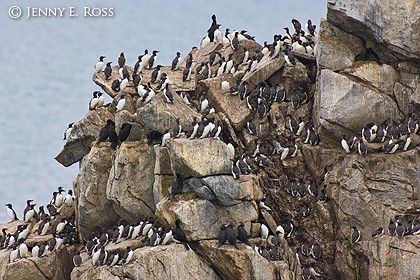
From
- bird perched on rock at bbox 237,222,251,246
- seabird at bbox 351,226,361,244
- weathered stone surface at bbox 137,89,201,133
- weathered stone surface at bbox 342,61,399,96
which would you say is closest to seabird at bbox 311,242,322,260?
seabird at bbox 351,226,361,244

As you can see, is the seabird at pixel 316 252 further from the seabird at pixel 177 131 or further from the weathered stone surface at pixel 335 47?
the weathered stone surface at pixel 335 47

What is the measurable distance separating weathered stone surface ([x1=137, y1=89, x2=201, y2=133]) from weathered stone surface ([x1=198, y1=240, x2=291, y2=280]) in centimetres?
474

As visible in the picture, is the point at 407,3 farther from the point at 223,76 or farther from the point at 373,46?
the point at 223,76

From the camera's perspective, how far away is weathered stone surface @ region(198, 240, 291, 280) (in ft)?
108

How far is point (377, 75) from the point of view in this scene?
36.8m

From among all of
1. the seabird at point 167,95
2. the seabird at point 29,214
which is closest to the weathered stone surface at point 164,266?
the seabird at point 167,95

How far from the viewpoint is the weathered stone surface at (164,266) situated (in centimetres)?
3300

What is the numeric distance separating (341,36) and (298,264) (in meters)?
7.77

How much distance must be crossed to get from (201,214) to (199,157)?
1.72m

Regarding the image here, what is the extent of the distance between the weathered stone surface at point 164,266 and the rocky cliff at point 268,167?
41mm

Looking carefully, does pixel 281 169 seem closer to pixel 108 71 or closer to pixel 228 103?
pixel 228 103

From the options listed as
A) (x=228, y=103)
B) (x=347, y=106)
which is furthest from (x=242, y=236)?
(x=228, y=103)

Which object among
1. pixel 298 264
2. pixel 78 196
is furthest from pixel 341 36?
pixel 78 196

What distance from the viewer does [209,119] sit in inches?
1415
